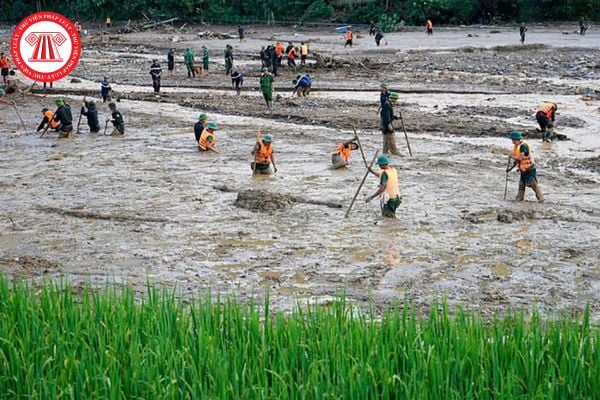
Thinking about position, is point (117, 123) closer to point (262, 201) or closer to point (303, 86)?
point (303, 86)

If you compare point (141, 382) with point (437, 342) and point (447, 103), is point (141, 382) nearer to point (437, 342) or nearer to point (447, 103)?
point (437, 342)

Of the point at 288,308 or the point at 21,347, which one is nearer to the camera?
the point at 21,347

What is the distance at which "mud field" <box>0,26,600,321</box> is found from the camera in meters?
12.6

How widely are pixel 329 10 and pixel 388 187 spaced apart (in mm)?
44367

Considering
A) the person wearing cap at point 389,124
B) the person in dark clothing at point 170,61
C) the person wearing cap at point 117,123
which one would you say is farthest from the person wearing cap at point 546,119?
the person in dark clothing at point 170,61

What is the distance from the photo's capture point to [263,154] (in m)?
18.6

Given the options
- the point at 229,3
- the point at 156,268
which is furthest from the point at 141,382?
the point at 229,3

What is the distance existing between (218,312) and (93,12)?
5978 centimetres

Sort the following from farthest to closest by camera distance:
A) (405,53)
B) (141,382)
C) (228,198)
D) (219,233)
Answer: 1. (405,53)
2. (228,198)
3. (219,233)
4. (141,382)

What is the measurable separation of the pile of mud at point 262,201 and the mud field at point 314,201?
0.14 ft

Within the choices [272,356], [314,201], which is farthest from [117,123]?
[272,356]

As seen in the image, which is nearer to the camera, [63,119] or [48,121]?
[63,119]

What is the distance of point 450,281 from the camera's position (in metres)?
12.4

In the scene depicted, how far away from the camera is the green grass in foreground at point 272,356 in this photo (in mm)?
6707
